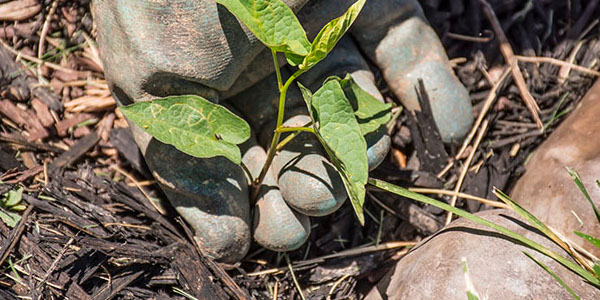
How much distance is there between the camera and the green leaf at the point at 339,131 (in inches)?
55.7

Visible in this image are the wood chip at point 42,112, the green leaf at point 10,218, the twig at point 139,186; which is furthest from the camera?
the wood chip at point 42,112

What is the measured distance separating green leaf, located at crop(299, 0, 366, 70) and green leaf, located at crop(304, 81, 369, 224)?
0.27 feet

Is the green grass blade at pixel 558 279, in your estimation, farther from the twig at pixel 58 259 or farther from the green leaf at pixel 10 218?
the green leaf at pixel 10 218

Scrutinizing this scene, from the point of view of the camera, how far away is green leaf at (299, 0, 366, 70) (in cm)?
133

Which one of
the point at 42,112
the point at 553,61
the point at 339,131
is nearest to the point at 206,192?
the point at 339,131

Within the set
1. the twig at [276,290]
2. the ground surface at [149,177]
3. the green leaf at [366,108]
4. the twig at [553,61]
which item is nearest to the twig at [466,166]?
the ground surface at [149,177]

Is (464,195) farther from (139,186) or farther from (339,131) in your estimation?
(139,186)

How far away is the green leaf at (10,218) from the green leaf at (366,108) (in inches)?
39.7

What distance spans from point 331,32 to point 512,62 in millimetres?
993

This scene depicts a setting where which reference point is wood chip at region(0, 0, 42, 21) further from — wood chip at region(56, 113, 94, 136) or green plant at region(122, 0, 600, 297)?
green plant at region(122, 0, 600, 297)

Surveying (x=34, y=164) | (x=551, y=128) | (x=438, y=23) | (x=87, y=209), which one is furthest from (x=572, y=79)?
(x=34, y=164)

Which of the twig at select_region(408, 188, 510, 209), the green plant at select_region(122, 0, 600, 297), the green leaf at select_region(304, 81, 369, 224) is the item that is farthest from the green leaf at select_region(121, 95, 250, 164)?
the twig at select_region(408, 188, 510, 209)

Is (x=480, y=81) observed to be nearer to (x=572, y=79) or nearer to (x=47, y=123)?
(x=572, y=79)

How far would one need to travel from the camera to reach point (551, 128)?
2010 millimetres
